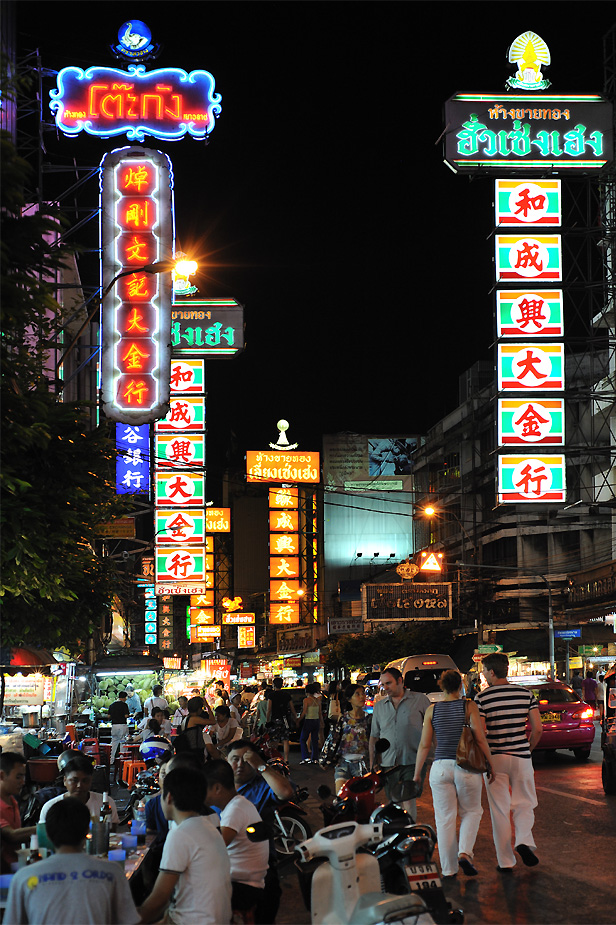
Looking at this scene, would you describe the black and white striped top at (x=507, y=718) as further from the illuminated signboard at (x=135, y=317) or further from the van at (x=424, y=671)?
the van at (x=424, y=671)

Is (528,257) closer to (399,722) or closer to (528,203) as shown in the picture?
(528,203)

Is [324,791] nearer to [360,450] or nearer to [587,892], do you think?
[587,892]

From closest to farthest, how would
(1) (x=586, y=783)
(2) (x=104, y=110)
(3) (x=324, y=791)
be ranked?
(3) (x=324, y=791)
(1) (x=586, y=783)
(2) (x=104, y=110)

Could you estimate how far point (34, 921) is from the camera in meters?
4.99

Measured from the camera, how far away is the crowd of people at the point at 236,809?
16.9ft

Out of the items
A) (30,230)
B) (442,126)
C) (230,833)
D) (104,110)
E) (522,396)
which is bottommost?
(230,833)

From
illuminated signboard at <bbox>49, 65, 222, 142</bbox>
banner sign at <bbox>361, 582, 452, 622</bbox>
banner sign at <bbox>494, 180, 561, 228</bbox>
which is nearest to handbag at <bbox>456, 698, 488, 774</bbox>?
illuminated signboard at <bbox>49, 65, 222, 142</bbox>

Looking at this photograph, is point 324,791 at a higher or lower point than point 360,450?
lower

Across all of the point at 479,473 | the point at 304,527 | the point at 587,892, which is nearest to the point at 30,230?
the point at 587,892

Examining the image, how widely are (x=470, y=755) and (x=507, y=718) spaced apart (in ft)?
2.44

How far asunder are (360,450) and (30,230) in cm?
10393

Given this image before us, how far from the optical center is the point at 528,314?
29594 millimetres

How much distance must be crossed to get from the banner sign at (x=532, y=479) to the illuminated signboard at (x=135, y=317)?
12944 millimetres

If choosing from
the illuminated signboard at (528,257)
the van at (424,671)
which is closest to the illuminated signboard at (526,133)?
the illuminated signboard at (528,257)
